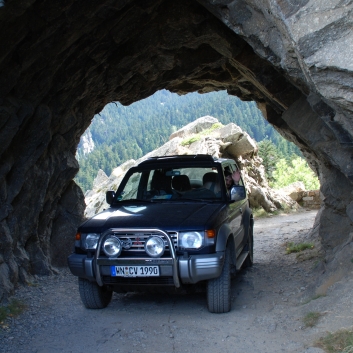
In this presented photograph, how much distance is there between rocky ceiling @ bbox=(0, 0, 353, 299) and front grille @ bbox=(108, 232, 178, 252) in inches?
87.9

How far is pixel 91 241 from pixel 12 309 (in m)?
1.58

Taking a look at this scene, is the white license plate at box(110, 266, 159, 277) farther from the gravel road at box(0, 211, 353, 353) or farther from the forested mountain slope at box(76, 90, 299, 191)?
the forested mountain slope at box(76, 90, 299, 191)

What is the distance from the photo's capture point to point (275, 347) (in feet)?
16.9

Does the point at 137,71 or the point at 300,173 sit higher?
the point at 137,71

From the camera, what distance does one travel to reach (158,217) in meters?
6.32

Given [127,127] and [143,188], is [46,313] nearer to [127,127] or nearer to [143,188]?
[143,188]

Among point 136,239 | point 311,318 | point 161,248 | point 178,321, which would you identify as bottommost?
point 178,321

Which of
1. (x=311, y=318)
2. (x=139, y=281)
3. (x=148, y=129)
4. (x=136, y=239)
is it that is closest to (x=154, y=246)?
(x=136, y=239)

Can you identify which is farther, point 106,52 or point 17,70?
point 106,52

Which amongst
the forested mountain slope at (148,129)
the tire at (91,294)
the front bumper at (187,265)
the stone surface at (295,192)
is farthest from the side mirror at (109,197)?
the forested mountain slope at (148,129)

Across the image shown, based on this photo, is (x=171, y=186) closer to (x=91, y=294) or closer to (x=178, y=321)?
(x=91, y=294)

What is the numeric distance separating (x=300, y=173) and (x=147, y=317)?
37.0m

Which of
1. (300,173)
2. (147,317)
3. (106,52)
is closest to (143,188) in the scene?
(147,317)

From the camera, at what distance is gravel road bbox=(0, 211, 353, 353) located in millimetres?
5305
